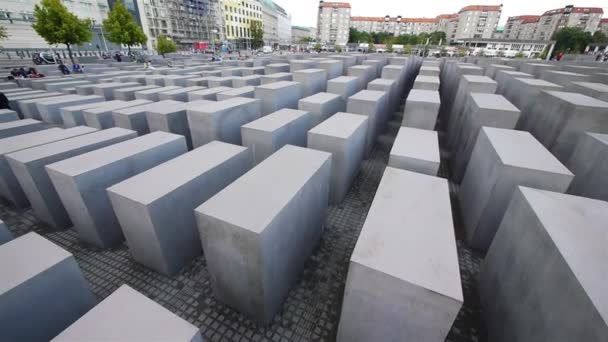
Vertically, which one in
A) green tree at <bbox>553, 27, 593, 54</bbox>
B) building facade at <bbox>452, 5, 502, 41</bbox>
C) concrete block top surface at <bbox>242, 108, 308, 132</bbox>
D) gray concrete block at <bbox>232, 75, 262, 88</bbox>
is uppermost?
building facade at <bbox>452, 5, 502, 41</bbox>

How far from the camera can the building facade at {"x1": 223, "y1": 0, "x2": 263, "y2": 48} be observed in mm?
69250

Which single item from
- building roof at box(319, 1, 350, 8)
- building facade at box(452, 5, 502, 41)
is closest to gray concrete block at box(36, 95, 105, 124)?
building facade at box(452, 5, 502, 41)

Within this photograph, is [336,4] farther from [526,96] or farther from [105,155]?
[105,155]

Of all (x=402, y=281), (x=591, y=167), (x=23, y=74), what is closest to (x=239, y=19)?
(x=23, y=74)

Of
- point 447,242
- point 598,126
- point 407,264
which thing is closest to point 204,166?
point 407,264

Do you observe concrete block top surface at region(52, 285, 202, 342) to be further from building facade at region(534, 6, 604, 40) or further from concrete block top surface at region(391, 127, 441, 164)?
building facade at region(534, 6, 604, 40)

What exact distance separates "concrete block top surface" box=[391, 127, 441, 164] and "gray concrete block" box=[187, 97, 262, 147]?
16.3 ft

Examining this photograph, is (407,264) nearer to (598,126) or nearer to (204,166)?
(204,166)

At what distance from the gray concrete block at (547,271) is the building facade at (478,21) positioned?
342 ft

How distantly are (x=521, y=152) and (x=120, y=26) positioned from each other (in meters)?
35.5

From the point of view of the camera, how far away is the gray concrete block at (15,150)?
5.78 metres

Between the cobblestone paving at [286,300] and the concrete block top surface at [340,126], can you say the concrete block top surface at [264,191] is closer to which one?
the concrete block top surface at [340,126]

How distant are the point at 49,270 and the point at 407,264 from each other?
4.10 m

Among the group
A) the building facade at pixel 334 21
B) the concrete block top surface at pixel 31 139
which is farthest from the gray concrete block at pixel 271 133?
the building facade at pixel 334 21
